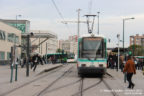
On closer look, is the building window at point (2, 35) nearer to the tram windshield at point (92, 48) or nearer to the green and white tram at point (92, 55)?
the green and white tram at point (92, 55)

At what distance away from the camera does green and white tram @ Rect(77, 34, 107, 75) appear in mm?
21938

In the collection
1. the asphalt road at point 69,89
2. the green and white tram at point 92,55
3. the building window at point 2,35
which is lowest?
the asphalt road at point 69,89

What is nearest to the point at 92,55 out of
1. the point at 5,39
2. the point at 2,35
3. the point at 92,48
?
the point at 92,48

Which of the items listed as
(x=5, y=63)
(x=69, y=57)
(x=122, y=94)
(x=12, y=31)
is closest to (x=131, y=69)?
(x=122, y=94)

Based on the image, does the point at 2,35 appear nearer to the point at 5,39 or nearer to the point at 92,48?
the point at 5,39

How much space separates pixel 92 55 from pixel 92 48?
0.50m

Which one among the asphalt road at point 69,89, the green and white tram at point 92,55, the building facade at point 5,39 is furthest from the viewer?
the building facade at point 5,39

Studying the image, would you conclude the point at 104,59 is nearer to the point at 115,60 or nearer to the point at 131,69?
the point at 131,69

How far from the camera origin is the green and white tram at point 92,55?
21938 millimetres

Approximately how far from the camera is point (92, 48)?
73.0 feet

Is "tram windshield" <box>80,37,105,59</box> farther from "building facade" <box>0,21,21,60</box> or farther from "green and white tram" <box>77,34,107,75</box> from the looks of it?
"building facade" <box>0,21,21,60</box>

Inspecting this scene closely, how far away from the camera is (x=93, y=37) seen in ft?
74.0

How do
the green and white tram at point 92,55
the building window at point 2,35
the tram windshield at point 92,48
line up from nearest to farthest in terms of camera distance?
the green and white tram at point 92,55, the tram windshield at point 92,48, the building window at point 2,35

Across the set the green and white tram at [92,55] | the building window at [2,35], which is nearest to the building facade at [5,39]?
the building window at [2,35]
